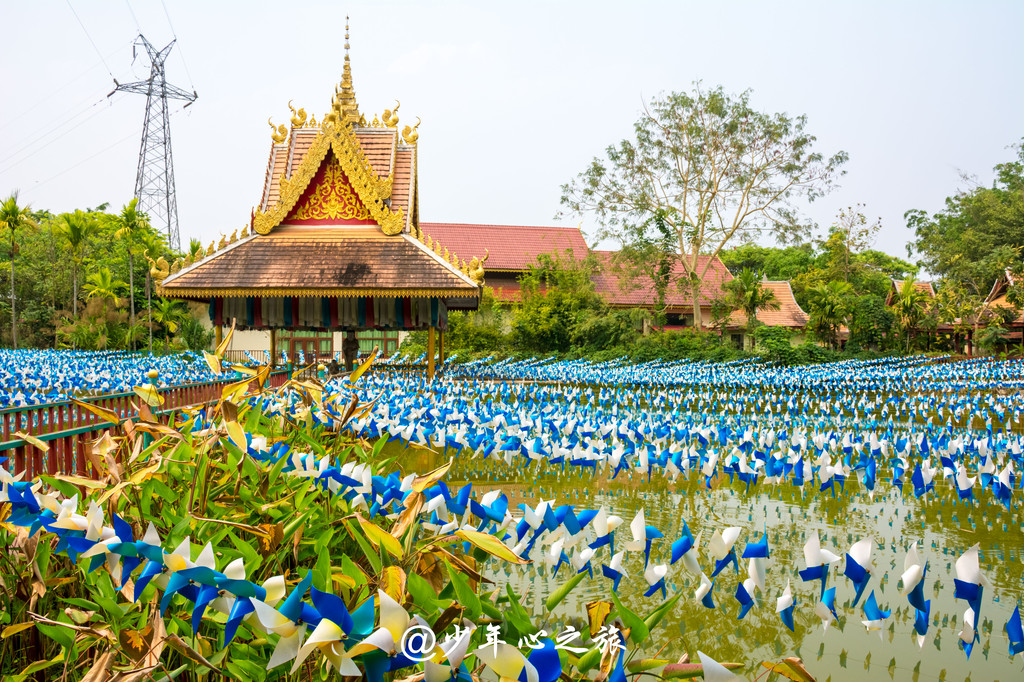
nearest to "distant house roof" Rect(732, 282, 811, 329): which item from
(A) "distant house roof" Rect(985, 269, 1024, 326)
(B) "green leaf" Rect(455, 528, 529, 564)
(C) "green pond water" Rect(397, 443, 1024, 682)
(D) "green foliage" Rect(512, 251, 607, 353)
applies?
(D) "green foliage" Rect(512, 251, 607, 353)

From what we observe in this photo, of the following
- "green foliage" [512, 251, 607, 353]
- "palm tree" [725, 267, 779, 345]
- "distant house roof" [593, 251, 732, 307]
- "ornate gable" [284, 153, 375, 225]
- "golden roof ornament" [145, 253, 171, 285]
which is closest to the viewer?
"golden roof ornament" [145, 253, 171, 285]

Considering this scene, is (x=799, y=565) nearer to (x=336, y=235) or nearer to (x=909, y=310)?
(x=336, y=235)

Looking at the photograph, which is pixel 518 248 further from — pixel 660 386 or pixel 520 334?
pixel 660 386

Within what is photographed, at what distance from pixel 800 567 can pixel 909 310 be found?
29492mm

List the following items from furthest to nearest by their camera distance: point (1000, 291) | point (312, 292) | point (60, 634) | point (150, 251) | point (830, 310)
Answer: point (1000, 291) < point (150, 251) < point (830, 310) < point (312, 292) < point (60, 634)

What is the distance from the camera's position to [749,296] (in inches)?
1048

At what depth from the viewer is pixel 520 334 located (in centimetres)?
2719

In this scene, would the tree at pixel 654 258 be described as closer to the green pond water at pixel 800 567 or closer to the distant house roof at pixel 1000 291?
the distant house roof at pixel 1000 291

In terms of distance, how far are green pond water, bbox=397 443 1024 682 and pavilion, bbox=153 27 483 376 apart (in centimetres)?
641

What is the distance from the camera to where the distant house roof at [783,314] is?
31.3 meters

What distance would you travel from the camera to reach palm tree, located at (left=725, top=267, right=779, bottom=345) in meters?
26.6

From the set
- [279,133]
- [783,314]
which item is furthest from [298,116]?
[783,314]

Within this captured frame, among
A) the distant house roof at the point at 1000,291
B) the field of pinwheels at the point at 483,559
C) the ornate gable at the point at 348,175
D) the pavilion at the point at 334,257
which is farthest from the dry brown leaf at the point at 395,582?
the distant house roof at the point at 1000,291

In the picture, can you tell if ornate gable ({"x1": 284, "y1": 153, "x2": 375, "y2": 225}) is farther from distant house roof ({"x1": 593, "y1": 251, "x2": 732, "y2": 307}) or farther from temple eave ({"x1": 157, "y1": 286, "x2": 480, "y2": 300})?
distant house roof ({"x1": 593, "y1": 251, "x2": 732, "y2": 307})
